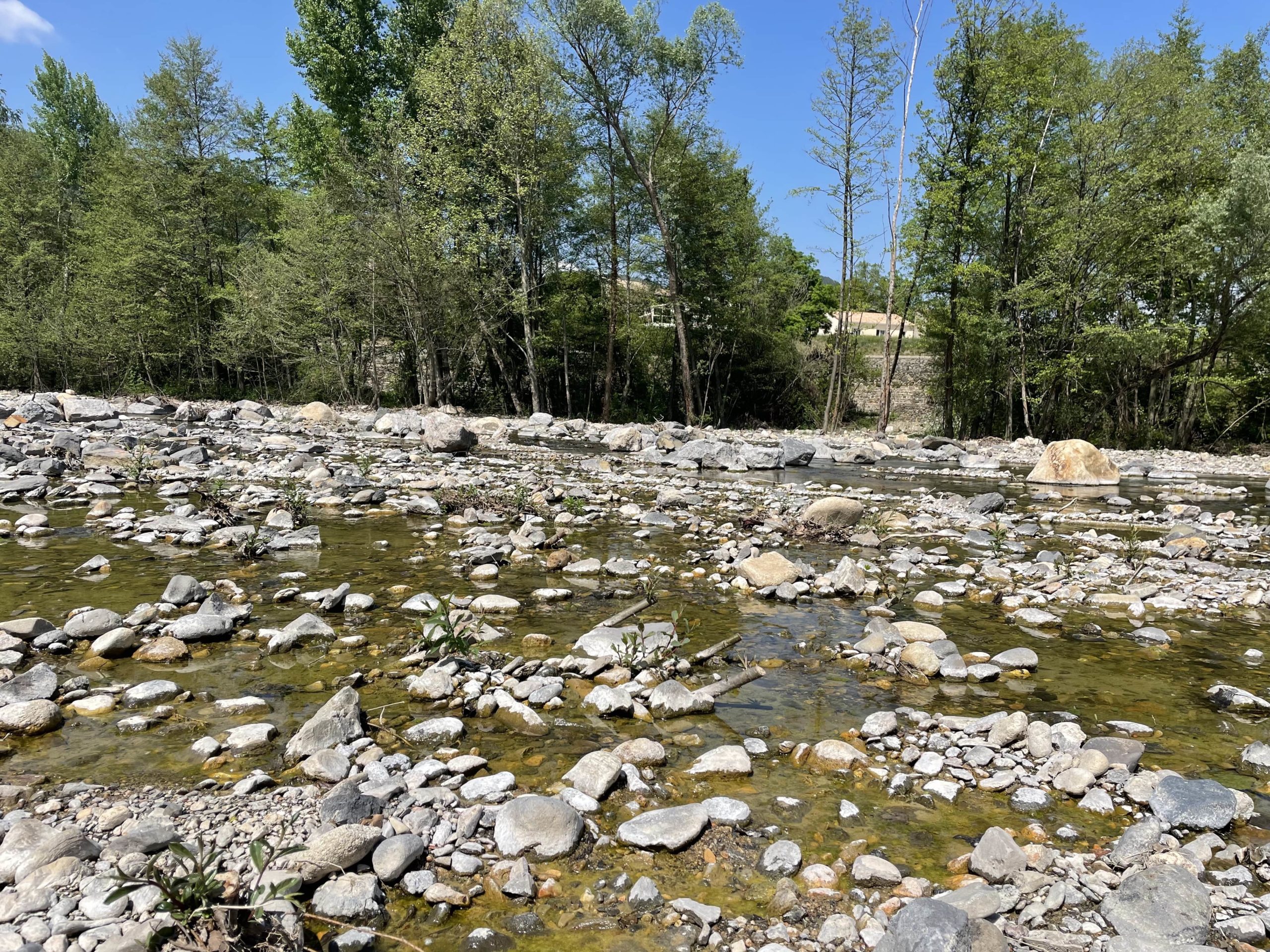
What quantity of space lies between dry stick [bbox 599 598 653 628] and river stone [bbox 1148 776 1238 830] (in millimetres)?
3232

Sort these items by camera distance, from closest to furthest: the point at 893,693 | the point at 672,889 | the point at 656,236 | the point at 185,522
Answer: the point at 672,889 → the point at 893,693 → the point at 185,522 → the point at 656,236

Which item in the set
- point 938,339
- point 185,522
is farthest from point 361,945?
point 938,339

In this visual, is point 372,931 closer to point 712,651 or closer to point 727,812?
point 727,812

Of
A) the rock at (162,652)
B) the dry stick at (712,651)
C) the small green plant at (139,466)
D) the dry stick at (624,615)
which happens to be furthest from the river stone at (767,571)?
the small green plant at (139,466)

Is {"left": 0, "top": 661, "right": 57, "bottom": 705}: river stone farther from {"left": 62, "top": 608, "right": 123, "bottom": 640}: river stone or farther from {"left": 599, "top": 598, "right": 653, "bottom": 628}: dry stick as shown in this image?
{"left": 599, "top": 598, "right": 653, "bottom": 628}: dry stick

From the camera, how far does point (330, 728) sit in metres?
3.37

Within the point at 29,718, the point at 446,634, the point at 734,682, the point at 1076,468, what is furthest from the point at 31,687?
the point at 1076,468

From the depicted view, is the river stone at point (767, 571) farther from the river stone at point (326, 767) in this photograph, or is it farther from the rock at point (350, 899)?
the rock at point (350, 899)

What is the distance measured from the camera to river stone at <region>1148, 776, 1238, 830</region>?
2.84 metres

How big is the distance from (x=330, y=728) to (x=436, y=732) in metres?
0.51

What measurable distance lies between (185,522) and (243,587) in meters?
2.34

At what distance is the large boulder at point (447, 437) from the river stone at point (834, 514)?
997cm

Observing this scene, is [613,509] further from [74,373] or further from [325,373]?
[74,373]

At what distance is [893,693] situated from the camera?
169 inches
